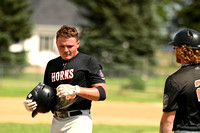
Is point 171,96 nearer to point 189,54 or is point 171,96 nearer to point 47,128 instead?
point 189,54

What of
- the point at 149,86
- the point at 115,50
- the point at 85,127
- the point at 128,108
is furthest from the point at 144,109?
the point at 115,50

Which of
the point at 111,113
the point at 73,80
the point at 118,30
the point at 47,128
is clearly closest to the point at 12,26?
the point at 118,30

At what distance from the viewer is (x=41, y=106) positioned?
15.0 ft

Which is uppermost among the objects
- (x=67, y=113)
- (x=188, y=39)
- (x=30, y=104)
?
(x=188, y=39)

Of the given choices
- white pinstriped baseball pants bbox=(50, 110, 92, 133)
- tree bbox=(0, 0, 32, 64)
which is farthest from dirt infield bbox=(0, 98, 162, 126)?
tree bbox=(0, 0, 32, 64)

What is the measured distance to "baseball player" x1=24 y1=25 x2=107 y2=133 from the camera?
4.52 metres

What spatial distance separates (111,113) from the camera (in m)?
15.7

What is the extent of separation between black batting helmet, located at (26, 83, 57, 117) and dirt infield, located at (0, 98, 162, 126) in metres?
8.52

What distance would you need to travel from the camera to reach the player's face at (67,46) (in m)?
4.49

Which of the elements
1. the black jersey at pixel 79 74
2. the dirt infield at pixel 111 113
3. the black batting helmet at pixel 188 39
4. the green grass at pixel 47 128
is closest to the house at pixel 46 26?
the dirt infield at pixel 111 113

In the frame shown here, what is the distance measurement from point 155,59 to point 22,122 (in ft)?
92.0

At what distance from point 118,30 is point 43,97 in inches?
1236

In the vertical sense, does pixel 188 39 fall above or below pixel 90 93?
above

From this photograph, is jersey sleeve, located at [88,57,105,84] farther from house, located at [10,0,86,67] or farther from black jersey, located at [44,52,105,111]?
house, located at [10,0,86,67]
